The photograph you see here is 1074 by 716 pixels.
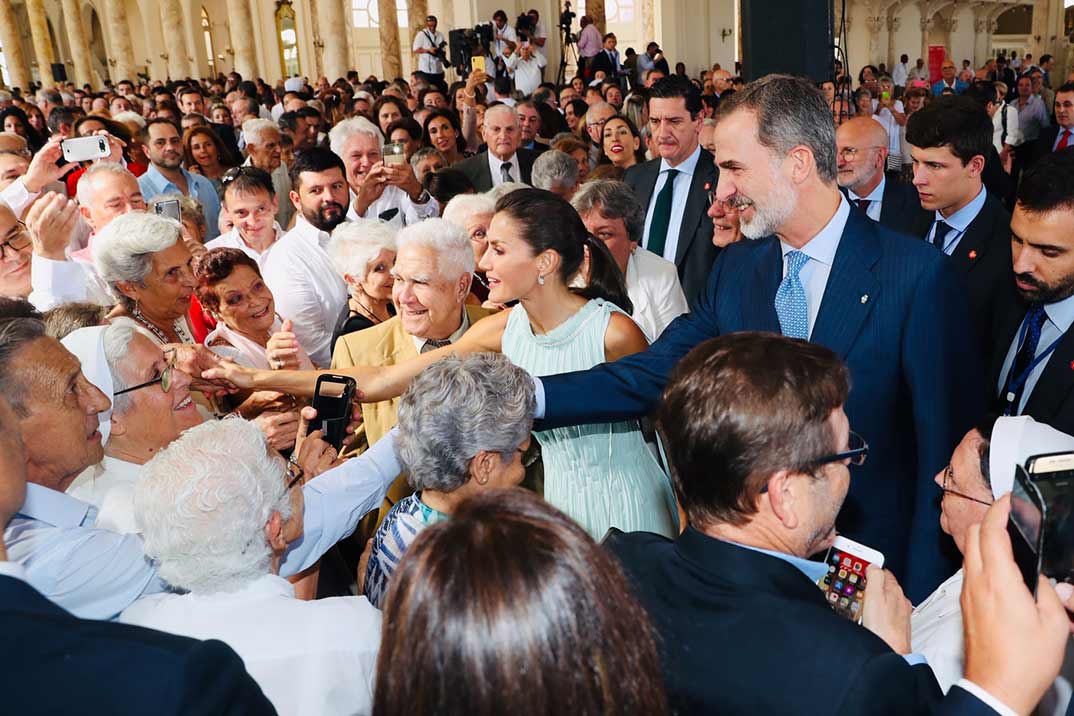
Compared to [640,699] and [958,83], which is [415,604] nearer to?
[640,699]

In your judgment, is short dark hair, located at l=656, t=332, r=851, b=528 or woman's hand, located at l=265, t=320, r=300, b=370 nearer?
short dark hair, located at l=656, t=332, r=851, b=528

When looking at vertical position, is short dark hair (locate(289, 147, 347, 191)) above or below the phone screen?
above

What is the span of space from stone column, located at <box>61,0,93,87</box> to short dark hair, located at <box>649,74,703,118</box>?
31340mm

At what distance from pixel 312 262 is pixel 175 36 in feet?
85.7

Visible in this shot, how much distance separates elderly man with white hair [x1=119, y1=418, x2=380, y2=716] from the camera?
1.57 m

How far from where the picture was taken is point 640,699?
0.96 m

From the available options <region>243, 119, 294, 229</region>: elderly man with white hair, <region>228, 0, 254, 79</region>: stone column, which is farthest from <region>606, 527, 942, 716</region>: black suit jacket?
<region>228, 0, 254, 79</region>: stone column

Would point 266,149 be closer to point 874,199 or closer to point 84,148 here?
point 84,148

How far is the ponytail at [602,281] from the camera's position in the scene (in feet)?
9.64

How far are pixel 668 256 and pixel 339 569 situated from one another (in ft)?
8.83

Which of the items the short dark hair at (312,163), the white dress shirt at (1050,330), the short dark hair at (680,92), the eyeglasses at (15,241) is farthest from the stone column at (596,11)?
the white dress shirt at (1050,330)

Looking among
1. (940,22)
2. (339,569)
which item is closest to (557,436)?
(339,569)

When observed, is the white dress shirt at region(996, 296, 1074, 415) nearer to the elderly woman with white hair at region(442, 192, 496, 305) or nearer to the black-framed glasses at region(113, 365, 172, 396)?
the elderly woman with white hair at region(442, 192, 496, 305)

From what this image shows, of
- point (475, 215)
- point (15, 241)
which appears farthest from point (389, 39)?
point (15, 241)
